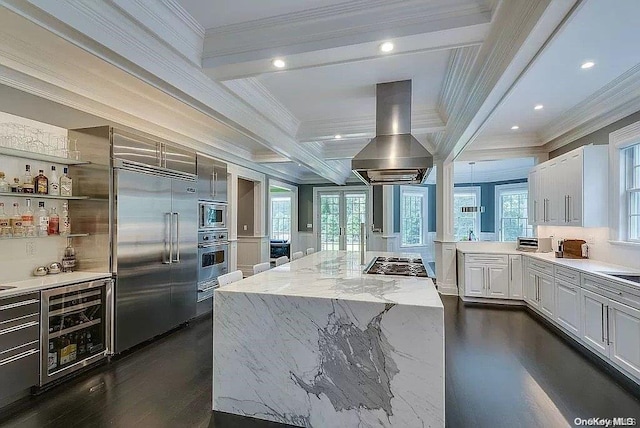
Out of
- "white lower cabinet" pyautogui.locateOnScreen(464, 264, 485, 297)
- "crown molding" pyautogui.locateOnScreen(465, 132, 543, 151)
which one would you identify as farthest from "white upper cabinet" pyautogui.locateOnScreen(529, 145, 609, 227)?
"white lower cabinet" pyautogui.locateOnScreen(464, 264, 485, 297)

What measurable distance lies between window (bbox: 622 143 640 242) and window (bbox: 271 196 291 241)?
7.46 metres

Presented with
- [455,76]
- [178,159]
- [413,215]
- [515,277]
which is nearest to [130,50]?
[178,159]

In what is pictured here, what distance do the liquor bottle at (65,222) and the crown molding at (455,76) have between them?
3937 millimetres

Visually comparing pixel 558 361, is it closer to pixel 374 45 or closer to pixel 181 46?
pixel 374 45

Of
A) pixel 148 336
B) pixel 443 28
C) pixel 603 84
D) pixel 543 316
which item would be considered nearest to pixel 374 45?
pixel 443 28

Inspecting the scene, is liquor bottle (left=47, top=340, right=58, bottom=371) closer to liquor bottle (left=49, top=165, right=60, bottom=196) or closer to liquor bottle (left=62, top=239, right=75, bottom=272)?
liquor bottle (left=62, top=239, right=75, bottom=272)

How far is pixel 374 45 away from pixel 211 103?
1.62m

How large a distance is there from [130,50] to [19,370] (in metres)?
2.52

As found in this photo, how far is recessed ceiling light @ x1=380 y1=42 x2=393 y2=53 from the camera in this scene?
2.19 metres

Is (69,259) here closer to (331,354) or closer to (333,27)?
(331,354)

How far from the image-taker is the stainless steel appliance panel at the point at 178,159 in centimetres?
395

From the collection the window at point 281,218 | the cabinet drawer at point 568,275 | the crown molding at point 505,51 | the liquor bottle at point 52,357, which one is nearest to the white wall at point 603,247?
the cabinet drawer at point 568,275

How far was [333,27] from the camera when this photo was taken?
7.23 feet

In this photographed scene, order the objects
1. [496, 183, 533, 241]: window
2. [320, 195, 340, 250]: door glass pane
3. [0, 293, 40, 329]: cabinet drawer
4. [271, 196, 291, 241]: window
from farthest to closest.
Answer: [271, 196, 291, 241]: window < [320, 195, 340, 250]: door glass pane < [496, 183, 533, 241]: window < [0, 293, 40, 329]: cabinet drawer
